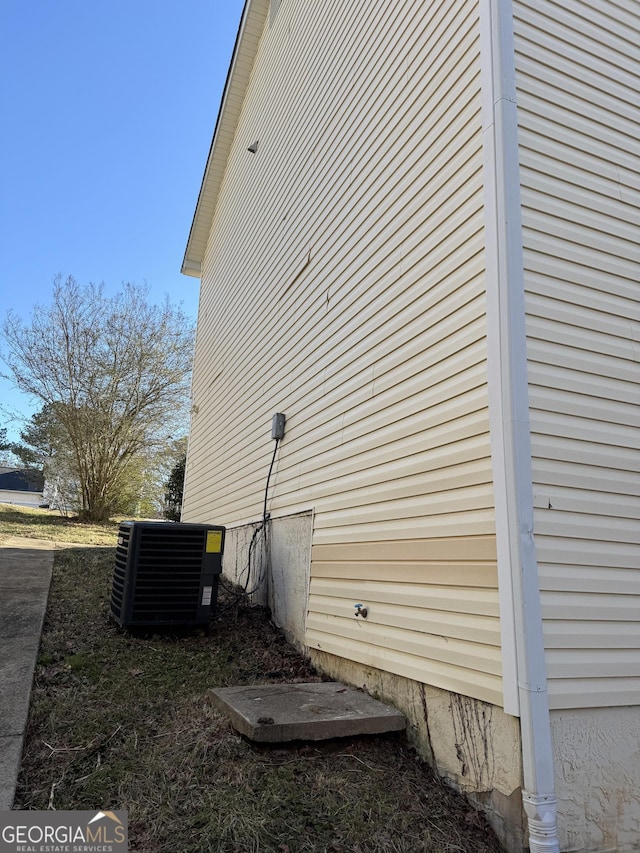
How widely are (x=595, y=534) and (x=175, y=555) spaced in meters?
3.15

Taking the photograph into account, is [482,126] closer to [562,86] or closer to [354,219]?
[562,86]

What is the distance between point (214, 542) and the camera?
4.73m

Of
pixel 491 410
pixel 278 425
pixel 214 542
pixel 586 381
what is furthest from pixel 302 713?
pixel 278 425

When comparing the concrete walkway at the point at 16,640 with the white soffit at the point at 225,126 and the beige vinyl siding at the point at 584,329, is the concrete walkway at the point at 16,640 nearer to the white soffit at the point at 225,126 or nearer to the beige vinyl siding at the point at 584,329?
the beige vinyl siding at the point at 584,329

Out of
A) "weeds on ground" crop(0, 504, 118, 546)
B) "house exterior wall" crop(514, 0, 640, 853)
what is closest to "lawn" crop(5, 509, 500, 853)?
"house exterior wall" crop(514, 0, 640, 853)

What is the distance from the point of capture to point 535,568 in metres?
2.28

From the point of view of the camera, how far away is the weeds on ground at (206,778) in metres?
2.09

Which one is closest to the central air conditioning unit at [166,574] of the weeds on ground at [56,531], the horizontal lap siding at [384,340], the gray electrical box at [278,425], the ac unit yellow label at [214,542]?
the ac unit yellow label at [214,542]

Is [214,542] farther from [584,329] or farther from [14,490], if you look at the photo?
[14,490]

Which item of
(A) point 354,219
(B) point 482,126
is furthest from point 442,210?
(A) point 354,219

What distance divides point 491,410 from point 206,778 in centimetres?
189

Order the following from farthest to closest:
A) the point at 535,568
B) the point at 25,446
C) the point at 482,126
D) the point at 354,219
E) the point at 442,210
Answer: the point at 25,446
the point at 354,219
the point at 442,210
the point at 482,126
the point at 535,568

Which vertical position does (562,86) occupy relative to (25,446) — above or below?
below

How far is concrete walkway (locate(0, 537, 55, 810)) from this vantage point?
2.55 m
